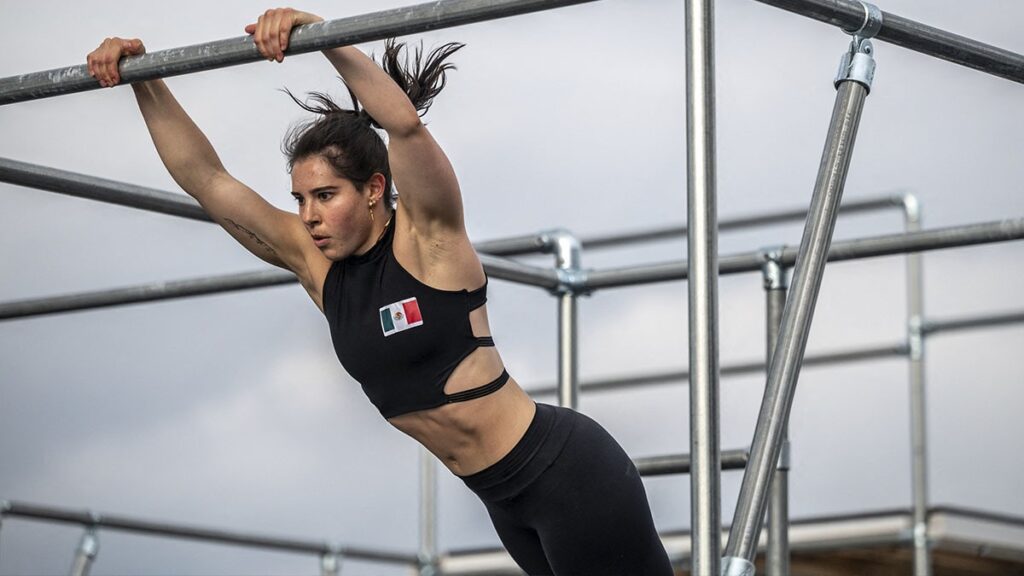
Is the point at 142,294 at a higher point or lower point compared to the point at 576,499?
higher

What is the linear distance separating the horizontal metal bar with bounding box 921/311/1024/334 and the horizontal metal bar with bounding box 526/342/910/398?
133 millimetres

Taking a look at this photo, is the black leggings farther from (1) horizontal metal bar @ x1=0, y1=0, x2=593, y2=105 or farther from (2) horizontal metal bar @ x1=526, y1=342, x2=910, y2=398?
(2) horizontal metal bar @ x1=526, y1=342, x2=910, y2=398

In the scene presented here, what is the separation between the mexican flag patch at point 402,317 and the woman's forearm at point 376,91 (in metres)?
0.29

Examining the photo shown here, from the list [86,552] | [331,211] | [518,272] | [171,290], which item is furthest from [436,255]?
[86,552]

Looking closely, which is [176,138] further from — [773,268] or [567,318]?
[773,268]

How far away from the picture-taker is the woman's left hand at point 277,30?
2.34 meters

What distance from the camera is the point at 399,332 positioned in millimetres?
2492

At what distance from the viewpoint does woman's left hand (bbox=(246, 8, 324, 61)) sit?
7.67ft

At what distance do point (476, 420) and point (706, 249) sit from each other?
64cm

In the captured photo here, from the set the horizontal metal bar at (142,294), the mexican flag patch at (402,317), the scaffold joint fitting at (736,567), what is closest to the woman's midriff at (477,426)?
the mexican flag patch at (402,317)

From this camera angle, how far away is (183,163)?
2785 millimetres

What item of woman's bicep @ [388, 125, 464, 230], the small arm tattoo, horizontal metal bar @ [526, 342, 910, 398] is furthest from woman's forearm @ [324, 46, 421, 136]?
horizontal metal bar @ [526, 342, 910, 398]

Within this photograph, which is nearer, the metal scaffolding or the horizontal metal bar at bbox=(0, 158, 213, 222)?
the metal scaffolding

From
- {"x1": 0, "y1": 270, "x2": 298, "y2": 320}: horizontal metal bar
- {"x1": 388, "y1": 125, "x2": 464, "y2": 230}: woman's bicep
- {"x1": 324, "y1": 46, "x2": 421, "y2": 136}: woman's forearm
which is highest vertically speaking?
{"x1": 0, "y1": 270, "x2": 298, "y2": 320}: horizontal metal bar
